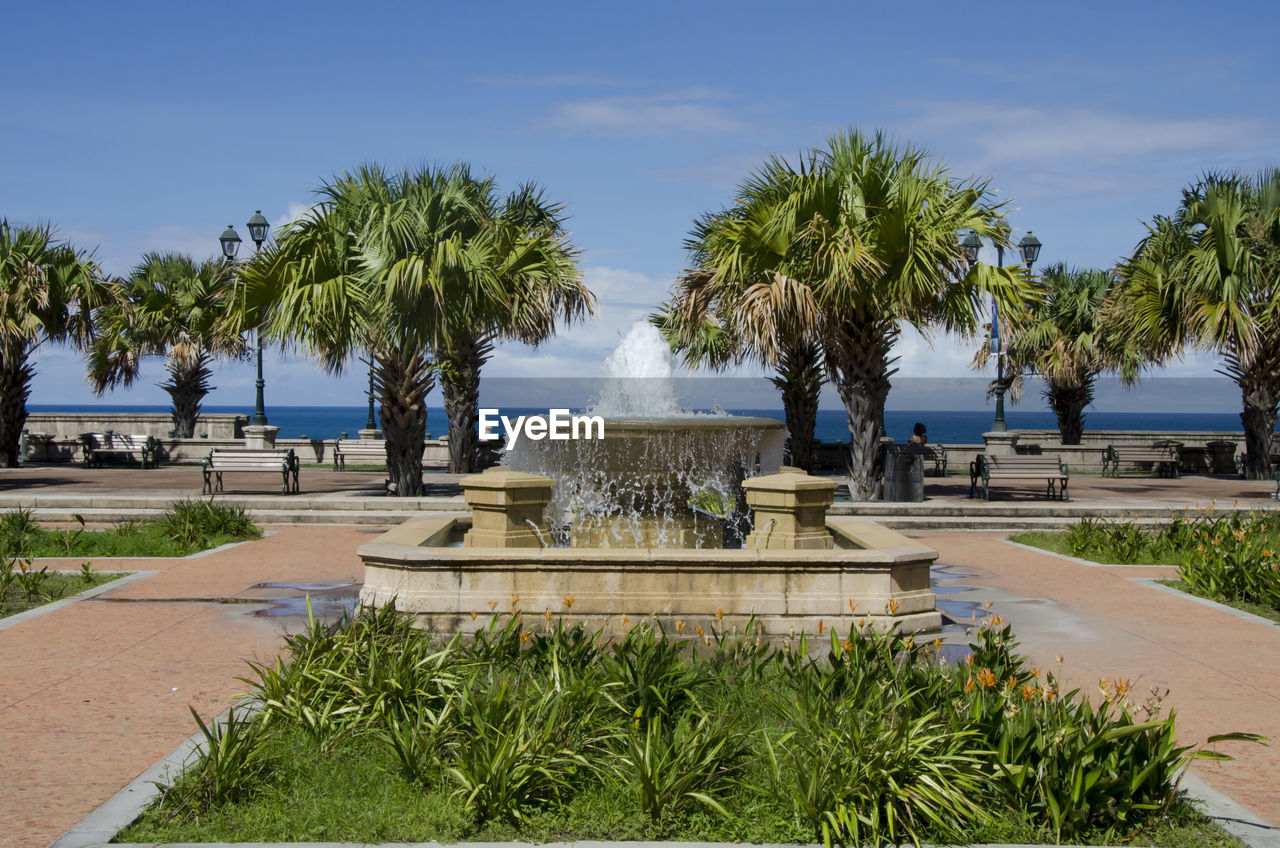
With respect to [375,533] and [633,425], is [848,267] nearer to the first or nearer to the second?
[633,425]

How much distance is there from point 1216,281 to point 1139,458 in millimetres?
8989

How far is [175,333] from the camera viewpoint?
32.2m

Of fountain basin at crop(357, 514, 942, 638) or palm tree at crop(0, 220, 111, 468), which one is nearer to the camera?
fountain basin at crop(357, 514, 942, 638)

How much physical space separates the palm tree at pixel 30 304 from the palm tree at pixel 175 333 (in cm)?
455

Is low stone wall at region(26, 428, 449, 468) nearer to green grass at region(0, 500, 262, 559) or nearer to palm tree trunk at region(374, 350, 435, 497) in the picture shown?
palm tree trunk at region(374, 350, 435, 497)

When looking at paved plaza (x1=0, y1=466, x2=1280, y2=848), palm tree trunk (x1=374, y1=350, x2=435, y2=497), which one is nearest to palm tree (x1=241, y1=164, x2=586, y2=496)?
palm tree trunk (x1=374, y1=350, x2=435, y2=497)

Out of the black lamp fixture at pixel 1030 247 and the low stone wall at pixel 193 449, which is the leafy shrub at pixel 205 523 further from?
the black lamp fixture at pixel 1030 247

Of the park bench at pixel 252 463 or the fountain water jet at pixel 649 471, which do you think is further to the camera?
the park bench at pixel 252 463

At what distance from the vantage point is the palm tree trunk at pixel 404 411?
736 inches

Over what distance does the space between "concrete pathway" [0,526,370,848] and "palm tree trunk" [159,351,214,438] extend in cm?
2173

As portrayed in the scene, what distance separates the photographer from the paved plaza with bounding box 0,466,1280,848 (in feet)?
18.0

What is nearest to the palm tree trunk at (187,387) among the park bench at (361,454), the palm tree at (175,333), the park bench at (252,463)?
the palm tree at (175,333)

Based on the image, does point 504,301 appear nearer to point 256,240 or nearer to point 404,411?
point 404,411

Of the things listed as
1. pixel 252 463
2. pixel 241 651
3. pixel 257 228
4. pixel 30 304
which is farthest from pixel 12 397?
pixel 241 651
